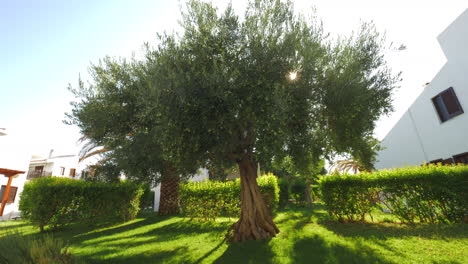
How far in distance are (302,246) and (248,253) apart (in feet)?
5.89

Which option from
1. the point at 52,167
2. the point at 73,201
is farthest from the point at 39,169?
the point at 73,201

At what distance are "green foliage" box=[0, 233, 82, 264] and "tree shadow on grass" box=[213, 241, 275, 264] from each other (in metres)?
3.86

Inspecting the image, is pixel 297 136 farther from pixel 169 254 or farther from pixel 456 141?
pixel 456 141

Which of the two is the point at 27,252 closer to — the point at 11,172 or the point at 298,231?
the point at 298,231

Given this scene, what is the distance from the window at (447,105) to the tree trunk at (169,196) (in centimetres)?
1856

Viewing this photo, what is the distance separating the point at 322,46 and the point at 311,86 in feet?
6.49

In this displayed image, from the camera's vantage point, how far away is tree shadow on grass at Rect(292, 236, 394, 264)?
554cm

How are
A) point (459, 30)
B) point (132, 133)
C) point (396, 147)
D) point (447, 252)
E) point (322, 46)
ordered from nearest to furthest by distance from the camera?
point (447, 252)
point (322, 46)
point (132, 133)
point (459, 30)
point (396, 147)

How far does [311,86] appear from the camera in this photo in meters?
8.17

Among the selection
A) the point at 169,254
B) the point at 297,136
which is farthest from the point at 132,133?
the point at 297,136

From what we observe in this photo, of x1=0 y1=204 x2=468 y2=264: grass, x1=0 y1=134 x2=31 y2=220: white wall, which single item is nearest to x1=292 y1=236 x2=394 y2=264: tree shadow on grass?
x1=0 y1=204 x2=468 y2=264: grass

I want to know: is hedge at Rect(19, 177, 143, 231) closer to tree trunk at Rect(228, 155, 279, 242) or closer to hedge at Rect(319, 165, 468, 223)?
tree trunk at Rect(228, 155, 279, 242)

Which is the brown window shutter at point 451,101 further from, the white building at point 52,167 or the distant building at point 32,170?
the white building at point 52,167

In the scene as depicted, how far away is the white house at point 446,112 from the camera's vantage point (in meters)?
12.9
